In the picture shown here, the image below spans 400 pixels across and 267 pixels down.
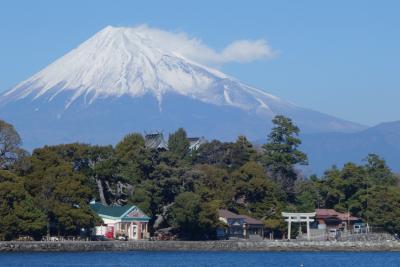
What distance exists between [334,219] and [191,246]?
16.1 meters

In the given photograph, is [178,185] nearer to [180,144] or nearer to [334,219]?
[334,219]

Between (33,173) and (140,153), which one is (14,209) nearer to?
(33,173)

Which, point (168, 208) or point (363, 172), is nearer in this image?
point (168, 208)

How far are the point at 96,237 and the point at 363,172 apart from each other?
20011mm

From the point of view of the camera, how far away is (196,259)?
52.1 meters

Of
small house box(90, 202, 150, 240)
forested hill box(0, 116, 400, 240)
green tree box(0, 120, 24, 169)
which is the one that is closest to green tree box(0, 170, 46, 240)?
forested hill box(0, 116, 400, 240)

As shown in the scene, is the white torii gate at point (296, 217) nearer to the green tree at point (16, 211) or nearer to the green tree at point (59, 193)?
the green tree at point (59, 193)

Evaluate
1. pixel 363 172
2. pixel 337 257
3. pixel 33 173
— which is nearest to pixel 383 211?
pixel 363 172

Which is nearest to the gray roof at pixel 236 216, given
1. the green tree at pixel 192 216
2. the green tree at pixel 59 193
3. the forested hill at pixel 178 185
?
the forested hill at pixel 178 185

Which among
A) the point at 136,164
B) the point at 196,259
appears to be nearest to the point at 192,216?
the point at 136,164

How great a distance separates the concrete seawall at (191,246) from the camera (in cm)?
5362

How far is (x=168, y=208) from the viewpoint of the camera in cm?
6100

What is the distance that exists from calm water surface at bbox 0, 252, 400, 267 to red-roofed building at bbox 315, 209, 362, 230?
12.0 metres

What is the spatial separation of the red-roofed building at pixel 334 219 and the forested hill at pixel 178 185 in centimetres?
48
